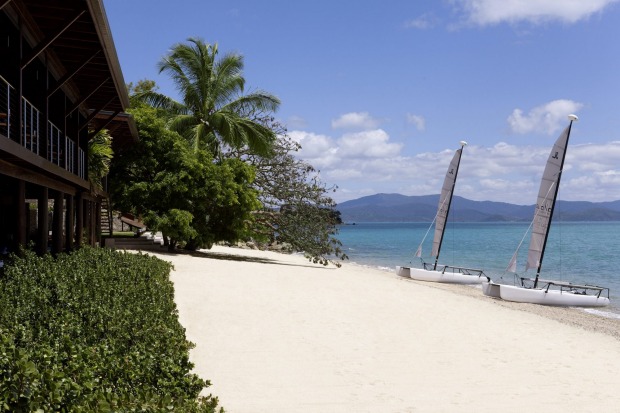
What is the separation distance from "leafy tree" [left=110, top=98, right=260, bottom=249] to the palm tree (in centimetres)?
263

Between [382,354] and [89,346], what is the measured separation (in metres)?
5.55

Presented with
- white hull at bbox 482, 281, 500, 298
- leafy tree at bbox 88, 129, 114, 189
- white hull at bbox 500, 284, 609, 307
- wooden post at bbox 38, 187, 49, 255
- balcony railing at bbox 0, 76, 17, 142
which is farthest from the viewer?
white hull at bbox 482, 281, 500, 298

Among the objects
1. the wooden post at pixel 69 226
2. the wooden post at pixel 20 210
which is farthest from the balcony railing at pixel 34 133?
the wooden post at pixel 69 226

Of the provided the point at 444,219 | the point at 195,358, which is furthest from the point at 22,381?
the point at 444,219

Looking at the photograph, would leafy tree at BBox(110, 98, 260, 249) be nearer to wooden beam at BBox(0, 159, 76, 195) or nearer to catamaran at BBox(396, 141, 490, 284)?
wooden beam at BBox(0, 159, 76, 195)

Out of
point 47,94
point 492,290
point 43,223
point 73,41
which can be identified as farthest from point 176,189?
point 73,41

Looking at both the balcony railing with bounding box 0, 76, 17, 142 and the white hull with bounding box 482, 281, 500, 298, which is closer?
the balcony railing with bounding box 0, 76, 17, 142

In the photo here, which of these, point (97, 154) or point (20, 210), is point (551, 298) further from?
point (20, 210)

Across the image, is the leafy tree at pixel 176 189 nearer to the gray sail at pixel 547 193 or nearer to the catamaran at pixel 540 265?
the catamaran at pixel 540 265

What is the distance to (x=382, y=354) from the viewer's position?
10.1m

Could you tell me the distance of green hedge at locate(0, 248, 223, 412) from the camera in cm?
378

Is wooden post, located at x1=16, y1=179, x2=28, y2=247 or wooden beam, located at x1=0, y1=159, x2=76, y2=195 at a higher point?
wooden beam, located at x1=0, y1=159, x2=76, y2=195

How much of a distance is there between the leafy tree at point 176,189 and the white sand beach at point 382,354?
723cm

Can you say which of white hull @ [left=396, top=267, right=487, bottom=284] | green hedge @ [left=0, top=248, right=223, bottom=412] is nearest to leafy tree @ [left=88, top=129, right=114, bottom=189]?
green hedge @ [left=0, top=248, right=223, bottom=412]
